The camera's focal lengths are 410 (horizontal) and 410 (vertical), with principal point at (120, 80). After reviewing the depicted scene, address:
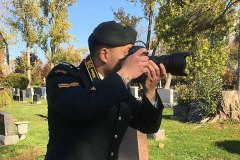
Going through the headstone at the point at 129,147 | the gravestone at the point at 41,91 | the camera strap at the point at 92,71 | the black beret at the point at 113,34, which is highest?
the black beret at the point at 113,34

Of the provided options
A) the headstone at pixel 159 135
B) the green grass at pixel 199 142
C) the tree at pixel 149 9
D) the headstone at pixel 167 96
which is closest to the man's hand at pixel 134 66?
the green grass at pixel 199 142

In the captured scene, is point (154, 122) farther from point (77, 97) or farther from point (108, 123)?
point (77, 97)

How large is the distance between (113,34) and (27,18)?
4197 centimetres

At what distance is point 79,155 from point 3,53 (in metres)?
47.1

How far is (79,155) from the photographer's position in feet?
6.78

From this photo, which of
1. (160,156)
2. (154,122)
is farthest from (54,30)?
(154,122)

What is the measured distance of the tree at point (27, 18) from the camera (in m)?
41.7

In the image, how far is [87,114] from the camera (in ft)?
6.04

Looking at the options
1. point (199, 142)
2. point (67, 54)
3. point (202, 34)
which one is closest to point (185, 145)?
point (199, 142)

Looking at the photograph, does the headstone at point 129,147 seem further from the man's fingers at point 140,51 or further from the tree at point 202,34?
the tree at point 202,34

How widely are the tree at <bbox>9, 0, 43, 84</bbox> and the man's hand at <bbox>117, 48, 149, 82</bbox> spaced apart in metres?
41.0

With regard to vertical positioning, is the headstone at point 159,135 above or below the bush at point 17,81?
below

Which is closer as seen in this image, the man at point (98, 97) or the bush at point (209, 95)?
the man at point (98, 97)

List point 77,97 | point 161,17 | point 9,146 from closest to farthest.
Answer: point 77,97
point 9,146
point 161,17
